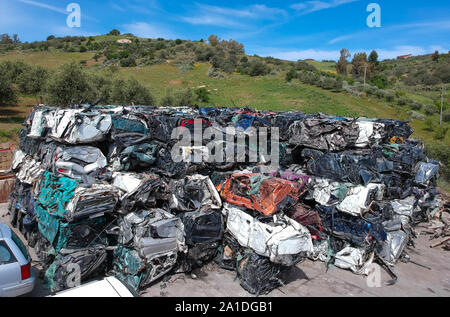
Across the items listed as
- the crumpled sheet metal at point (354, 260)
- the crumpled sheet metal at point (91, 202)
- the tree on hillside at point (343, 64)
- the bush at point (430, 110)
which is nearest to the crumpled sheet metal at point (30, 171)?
the crumpled sheet metal at point (91, 202)

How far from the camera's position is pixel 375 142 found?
8.70m

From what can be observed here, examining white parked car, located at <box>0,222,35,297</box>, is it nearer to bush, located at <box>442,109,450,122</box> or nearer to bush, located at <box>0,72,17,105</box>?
bush, located at <box>0,72,17,105</box>

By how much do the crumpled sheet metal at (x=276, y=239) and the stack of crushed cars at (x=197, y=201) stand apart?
0.07 ft

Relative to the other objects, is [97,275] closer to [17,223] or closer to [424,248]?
[17,223]

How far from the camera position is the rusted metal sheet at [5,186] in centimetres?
1056

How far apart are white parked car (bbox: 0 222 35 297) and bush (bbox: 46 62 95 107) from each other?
51.6 feet

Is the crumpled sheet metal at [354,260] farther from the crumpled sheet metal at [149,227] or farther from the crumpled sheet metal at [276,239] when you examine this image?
the crumpled sheet metal at [149,227]

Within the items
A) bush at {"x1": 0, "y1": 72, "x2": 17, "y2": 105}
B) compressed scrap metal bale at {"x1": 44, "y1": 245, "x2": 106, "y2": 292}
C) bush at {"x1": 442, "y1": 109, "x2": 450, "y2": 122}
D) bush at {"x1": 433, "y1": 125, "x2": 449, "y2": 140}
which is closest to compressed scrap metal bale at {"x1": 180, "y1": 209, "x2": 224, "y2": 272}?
compressed scrap metal bale at {"x1": 44, "y1": 245, "x2": 106, "y2": 292}

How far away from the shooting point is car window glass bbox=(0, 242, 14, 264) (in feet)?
14.9

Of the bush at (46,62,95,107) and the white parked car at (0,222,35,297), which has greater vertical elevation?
the bush at (46,62,95,107)

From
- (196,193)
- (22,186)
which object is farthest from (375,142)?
(22,186)

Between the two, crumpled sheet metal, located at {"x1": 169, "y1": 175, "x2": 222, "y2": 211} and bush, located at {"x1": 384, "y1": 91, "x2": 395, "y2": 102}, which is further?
bush, located at {"x1": 384, "y1": 91, "x2": 395, "y2": 102}

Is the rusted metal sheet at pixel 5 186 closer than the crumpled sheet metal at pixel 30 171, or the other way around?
the crumpled sheet metal at pixel 30 171

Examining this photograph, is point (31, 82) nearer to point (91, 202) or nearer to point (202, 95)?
point (202, 95)
